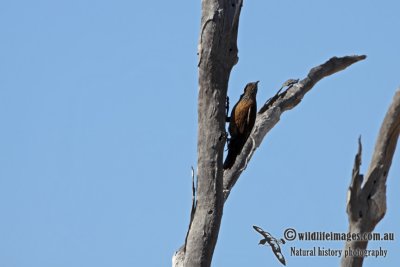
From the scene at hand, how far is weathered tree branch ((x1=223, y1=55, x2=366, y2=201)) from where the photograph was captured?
10265 mm

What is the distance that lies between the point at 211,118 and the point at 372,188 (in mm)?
1704

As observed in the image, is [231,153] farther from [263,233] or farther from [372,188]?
[372,188]

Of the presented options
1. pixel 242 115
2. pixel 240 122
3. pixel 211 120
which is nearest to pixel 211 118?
pixel 211 120

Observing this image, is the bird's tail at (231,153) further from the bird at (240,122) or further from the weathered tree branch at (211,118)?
the weathered tree branch at (211,118)

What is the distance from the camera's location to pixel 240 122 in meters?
9.67

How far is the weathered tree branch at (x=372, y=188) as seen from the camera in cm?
637

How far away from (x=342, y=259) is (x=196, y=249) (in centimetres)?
164

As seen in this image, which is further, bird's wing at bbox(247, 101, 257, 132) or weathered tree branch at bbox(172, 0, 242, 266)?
bird's wing at bbox(247, 101, 257, 132)

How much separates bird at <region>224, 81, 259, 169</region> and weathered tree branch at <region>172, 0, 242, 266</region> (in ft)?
5.21

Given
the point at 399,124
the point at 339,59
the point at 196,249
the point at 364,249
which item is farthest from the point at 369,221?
the point at 339,59

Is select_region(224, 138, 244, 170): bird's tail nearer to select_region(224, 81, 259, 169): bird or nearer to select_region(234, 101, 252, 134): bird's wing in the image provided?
select_region(224, 81, 259, 169): bird

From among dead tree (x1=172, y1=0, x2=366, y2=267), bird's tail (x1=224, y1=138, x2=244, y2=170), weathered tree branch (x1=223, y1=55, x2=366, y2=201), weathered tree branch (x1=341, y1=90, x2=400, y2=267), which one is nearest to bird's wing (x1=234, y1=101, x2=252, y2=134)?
bird's tail (x1=224, y1=138, x2=244, y2=170)

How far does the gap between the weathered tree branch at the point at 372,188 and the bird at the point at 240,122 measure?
2899 mm

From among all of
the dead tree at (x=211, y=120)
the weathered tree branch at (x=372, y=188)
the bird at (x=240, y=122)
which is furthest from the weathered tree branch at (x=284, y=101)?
the weathered tree branch at (x=372, y=188)
